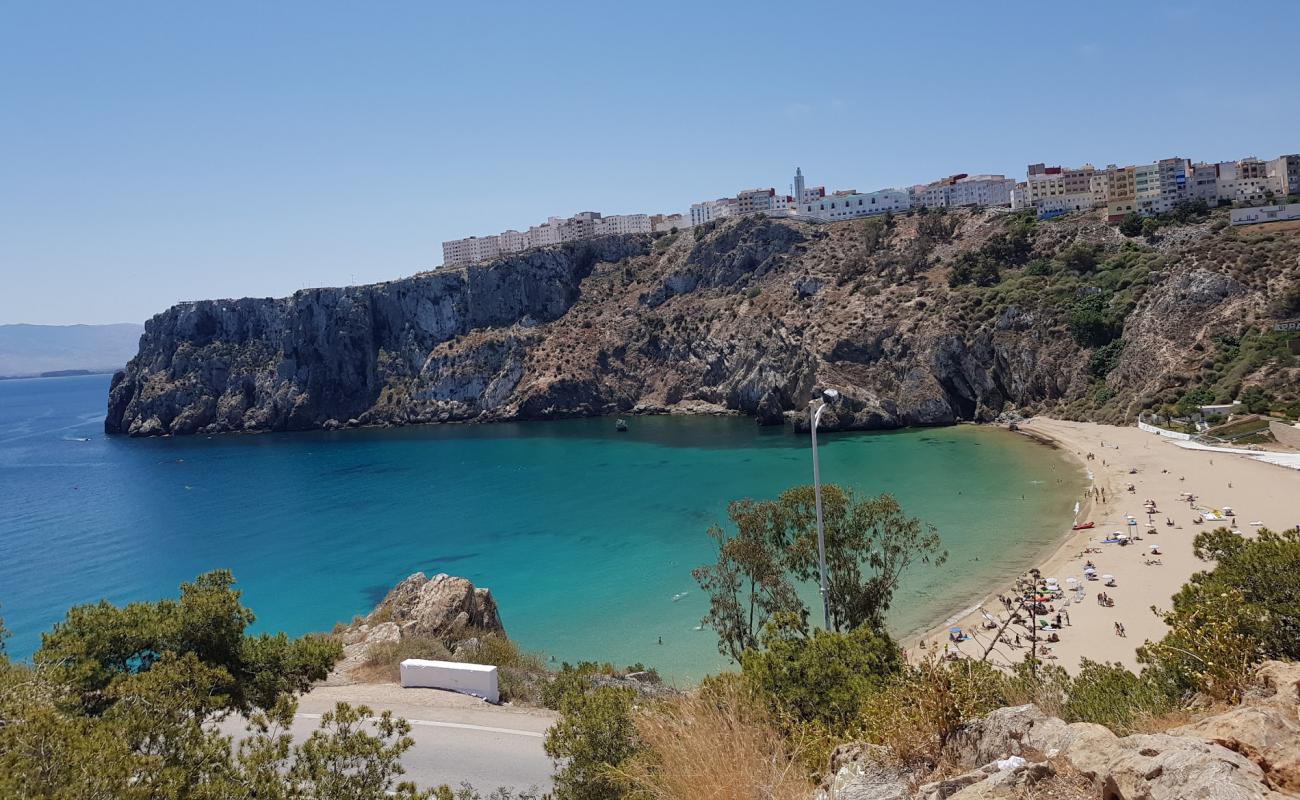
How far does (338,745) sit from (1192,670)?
8873 millimetres

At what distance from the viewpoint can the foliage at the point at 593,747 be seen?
805 centimetres

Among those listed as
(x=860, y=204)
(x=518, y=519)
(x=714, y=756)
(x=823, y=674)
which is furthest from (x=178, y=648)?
(x=860, y=204)

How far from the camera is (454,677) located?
15.5 meters

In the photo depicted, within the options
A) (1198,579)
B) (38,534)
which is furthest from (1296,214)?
(38,534)

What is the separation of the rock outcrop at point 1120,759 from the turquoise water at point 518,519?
66.9ft

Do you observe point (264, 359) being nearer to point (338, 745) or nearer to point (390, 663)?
point (390, 663)

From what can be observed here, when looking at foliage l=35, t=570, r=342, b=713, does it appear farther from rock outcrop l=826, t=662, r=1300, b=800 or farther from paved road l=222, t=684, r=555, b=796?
rock outcrop l=826, t=662, r=1300, b=800

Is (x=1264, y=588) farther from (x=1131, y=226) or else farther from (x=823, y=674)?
(x=1131, y=226)

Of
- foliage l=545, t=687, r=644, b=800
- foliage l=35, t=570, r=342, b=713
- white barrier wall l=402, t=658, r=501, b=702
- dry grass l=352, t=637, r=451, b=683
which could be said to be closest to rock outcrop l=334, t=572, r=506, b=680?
dry grass l=352, t=637, r=451, b=683

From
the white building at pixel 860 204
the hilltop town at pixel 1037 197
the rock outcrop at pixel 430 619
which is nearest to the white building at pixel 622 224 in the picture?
the hilltop town at pixel 1037 197

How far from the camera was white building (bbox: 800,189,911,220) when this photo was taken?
12112 centimetres

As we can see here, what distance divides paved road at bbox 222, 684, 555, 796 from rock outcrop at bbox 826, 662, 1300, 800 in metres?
6.37

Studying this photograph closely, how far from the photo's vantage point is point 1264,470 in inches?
1710

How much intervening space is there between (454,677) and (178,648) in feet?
22.7
